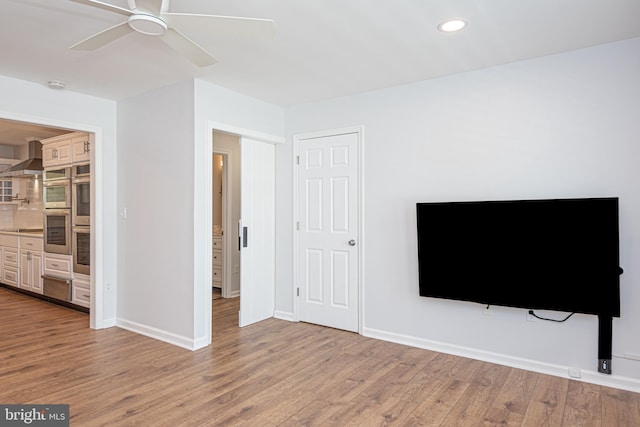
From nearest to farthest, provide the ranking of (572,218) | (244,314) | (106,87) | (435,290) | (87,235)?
1. (572,218)
2. (435,290)
3. (106,87)
4. (244,314)
5. (87,235)

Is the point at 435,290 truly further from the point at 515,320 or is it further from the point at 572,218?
the point at 572,218

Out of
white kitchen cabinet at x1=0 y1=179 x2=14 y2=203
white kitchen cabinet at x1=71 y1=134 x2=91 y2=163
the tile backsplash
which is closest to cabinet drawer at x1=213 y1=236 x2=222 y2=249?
white kitchen cabinet at x1=71 y1=134 x2=91 y2=163

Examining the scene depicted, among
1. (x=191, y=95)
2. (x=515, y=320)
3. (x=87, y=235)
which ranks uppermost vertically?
(x=191, y=95)

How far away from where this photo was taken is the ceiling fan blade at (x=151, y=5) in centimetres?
195

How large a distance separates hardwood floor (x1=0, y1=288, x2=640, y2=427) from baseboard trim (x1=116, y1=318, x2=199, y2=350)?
3.3 inches

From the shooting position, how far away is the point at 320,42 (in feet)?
9.58

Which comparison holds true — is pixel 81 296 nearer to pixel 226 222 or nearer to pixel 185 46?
pixel 226 222

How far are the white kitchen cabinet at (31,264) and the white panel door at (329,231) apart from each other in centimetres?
396

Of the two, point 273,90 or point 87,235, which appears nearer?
point 273,90

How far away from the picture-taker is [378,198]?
13.3 ft

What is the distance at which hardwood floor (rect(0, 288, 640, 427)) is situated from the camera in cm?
252

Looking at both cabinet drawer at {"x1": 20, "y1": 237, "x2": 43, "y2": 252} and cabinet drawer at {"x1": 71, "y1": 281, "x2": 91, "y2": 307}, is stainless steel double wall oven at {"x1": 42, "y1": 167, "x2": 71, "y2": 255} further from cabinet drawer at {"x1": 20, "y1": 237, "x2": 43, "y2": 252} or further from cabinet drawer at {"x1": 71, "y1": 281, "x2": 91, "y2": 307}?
cabinet drawer at {"x1": 71, "y1": 281, "x2": 91, "y2": 307}

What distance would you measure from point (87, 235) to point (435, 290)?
412 cm

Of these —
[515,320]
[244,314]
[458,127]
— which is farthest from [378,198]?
[244,314]
